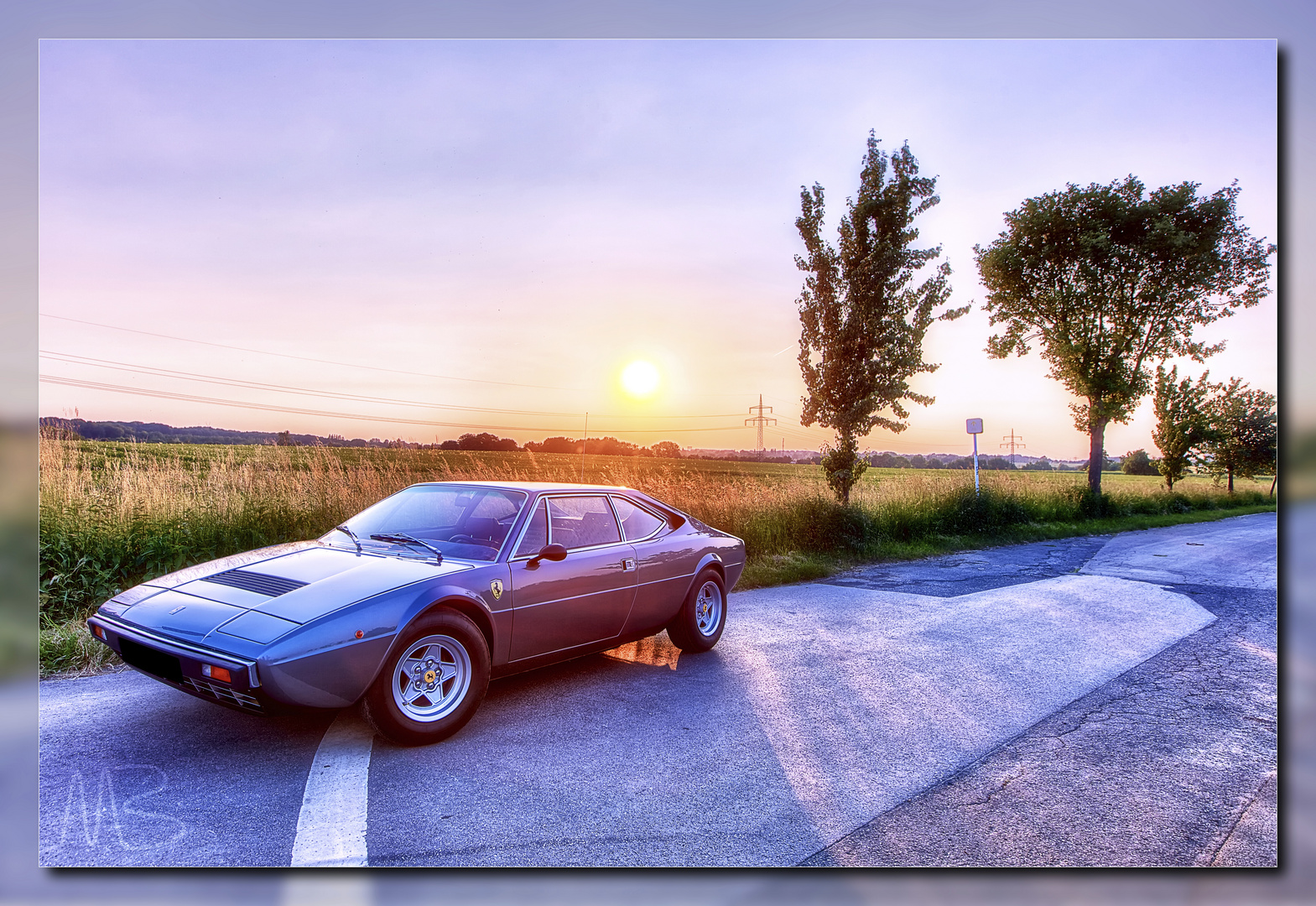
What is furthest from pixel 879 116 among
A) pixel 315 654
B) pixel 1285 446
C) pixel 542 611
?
pixel 315 654

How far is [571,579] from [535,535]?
36cm

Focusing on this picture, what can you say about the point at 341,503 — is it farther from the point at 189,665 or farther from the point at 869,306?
the point at 869,306

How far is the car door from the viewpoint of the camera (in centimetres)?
446

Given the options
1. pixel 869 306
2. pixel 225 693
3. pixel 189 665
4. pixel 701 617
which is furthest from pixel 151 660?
pixel 869 306

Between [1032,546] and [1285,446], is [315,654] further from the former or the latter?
[1032,546]

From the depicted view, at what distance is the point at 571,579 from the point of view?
4711 millimetres

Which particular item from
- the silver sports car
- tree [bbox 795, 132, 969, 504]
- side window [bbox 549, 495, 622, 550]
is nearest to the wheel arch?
the silver sports car

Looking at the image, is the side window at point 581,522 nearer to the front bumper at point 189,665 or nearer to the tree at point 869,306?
the front bumper at point 189,665

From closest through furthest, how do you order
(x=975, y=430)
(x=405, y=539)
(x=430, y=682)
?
(x=430, y=682) → (x=405, y=539) → (x=975, y=430)

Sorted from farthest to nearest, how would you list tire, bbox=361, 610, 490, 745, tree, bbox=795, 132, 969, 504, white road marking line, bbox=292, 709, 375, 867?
tree, bbox=795, 132, 969, 504, tire, bbox=361, 610, 490, 745, white road marking line, bbox=292, 709, 375, 867

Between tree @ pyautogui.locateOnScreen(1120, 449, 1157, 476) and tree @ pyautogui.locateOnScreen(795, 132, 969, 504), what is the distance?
12396 mm

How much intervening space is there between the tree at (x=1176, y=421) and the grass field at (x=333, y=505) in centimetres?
735

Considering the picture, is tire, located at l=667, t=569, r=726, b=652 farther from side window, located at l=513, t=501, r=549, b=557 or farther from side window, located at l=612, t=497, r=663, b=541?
side window, located at l=513, t=501, r=549, b=557

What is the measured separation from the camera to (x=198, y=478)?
8086 mm
